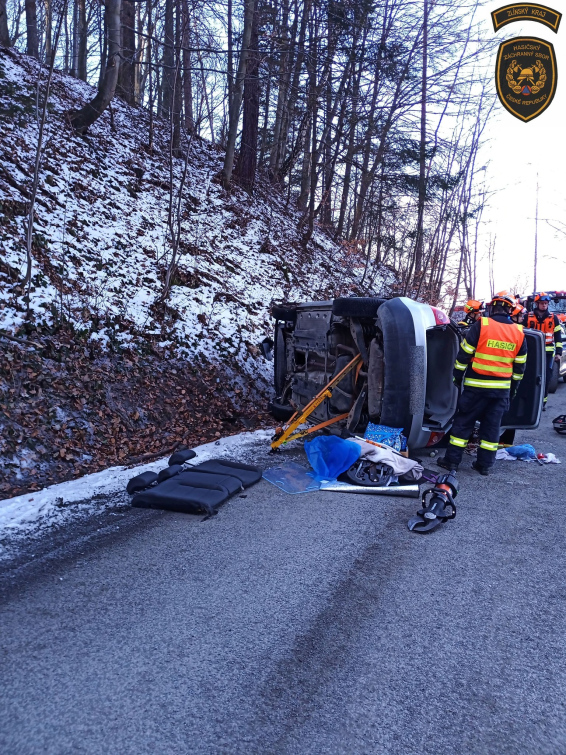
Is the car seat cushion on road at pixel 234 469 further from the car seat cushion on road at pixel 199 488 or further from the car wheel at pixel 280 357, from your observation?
the car wheel at pixel 280 357

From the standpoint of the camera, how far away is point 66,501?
4.37 meters

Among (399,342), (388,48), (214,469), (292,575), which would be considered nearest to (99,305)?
(214,469)

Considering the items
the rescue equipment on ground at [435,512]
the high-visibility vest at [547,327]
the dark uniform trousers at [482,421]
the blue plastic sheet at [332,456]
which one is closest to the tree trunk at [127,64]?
the high-visibility vest at [547,327]

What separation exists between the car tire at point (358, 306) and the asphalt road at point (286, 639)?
240 centimetres

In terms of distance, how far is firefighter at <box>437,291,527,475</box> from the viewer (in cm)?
557

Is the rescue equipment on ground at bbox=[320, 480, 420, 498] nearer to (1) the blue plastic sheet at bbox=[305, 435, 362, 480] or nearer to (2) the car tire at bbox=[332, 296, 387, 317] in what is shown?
(1) the blue plastic sheet at bbox=[305, 435, 362, 480]

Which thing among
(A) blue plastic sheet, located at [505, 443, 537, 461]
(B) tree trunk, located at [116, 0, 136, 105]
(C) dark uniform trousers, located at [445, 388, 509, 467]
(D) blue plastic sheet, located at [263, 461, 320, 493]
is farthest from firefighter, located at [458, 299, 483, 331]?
(B) tree trunk, located at [116, 0, 136, 105]

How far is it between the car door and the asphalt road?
7.77 ft

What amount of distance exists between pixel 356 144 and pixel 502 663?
47.5 feet

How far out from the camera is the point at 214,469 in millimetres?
5109

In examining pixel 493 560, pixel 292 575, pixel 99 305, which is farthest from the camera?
pixel 99 305

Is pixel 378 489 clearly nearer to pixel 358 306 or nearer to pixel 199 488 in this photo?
pixel 199 488

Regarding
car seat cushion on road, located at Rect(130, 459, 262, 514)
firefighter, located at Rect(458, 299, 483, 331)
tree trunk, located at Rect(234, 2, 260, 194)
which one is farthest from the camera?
tree trunk, located at Rect(234, 2, 260, 194)

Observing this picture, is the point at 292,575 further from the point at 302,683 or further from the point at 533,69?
the point at 533,69
